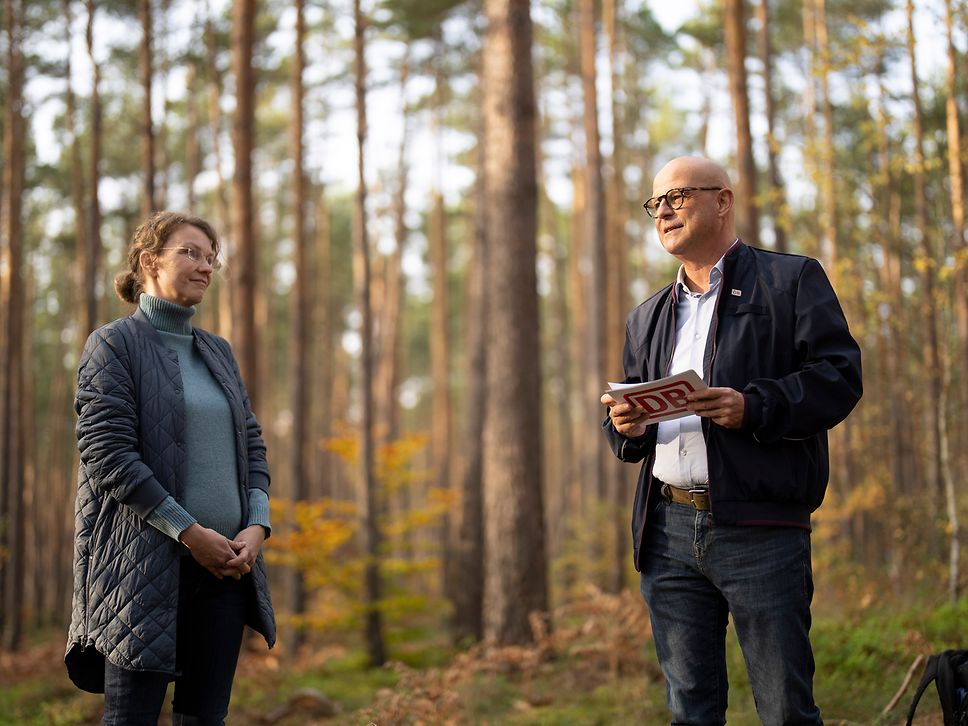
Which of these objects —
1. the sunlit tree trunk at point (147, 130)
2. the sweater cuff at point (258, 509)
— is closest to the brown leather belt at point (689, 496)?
the sweater cuff at point (258, 509)

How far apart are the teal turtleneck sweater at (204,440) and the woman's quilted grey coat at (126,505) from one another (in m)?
0.05

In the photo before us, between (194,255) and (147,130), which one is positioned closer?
(194,255)

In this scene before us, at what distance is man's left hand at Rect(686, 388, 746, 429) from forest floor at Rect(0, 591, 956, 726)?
274cm

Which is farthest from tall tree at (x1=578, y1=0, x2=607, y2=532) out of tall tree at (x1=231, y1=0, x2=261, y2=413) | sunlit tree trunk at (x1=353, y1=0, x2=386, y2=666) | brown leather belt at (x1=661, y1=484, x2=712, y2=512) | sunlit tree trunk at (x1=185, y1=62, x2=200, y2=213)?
brown leather belt at (x1=661, y1=484, x2=712, y2=512)

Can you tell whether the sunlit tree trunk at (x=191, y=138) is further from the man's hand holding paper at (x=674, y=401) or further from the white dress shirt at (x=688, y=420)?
the man's hand holding paper at (x=674, y=401)

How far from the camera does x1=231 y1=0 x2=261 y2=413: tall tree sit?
11.0m

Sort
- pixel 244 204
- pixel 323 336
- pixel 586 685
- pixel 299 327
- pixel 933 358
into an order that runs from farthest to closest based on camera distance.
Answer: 1. pixel 323 336
2. pixel 299 327
3. pixel 244 204
4. pixel 933 358
5. pixel 586 685

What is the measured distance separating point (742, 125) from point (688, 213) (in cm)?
848

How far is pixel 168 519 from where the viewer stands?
10.1 feet

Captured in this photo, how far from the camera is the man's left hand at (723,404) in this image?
9.46ft

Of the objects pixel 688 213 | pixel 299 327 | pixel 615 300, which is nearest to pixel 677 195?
pixel 688 213

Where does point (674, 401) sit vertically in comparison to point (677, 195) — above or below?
below

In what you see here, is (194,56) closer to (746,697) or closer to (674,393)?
(746,697)

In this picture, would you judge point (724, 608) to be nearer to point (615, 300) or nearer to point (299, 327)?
point (299, 327)
